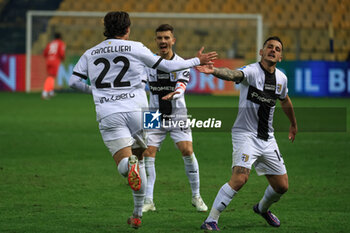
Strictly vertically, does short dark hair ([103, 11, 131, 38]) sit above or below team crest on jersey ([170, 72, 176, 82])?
above

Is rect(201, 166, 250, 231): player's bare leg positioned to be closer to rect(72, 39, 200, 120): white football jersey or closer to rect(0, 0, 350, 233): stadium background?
rect(0, 0, 350, 233): stadium background

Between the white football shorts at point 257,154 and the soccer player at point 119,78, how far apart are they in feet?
2.73

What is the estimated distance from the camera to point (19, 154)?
11.3 metres

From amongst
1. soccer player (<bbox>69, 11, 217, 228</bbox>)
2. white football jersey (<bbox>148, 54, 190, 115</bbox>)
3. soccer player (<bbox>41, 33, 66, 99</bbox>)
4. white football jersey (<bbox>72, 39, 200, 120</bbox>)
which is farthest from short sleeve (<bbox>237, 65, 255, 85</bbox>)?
soccer player (<bbox>41, 33, 66, 99</bbox>)

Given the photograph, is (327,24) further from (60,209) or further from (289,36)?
(60,209)

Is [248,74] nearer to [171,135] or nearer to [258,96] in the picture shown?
[258,96]

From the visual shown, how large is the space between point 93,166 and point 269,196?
430 cm

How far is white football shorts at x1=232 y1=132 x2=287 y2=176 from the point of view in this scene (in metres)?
6.31

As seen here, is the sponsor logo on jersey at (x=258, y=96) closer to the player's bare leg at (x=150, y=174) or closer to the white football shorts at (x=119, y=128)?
the white football shorts at (x=119, y=128)

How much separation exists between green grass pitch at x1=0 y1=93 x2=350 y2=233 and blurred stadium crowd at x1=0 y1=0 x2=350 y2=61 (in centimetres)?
1153

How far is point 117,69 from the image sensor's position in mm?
6137

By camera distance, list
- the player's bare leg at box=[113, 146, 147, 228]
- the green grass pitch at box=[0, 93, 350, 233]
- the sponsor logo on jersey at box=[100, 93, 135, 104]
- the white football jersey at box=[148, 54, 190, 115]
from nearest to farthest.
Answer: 1. the player's bare leg at box=[113, 146, 147, 228]
2. the sponsor logo on jersey at box=[100, 93, 135, 104]
3. the green grass pitch at box=[0, 93, 350, 233]
4. the white football jersey at box=[148, 54, 190, 115]

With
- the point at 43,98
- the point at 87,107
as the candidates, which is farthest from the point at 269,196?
the point at 43,98

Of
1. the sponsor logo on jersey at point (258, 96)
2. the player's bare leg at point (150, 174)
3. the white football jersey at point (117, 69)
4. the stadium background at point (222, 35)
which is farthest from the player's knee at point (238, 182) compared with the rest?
the stadium background at point (222, 35)
